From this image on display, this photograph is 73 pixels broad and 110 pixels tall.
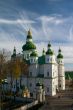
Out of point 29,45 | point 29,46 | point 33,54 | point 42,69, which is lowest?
point 42,69

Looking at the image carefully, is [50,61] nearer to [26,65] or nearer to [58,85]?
[26,65]

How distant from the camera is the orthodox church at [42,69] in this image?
57.0 m

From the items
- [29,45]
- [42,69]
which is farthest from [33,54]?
[29,45]

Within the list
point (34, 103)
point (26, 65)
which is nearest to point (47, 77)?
point (26, 65)

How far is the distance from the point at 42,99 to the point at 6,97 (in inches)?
268

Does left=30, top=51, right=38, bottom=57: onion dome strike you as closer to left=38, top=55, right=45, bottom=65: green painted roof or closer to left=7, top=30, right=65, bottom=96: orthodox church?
left=7, top=30, right=65, bottom=96: orthodox church

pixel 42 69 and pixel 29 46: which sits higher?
pixel 29 46

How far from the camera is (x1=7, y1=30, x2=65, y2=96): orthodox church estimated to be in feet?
187

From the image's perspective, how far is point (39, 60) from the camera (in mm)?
60719

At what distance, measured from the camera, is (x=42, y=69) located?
59.7 m

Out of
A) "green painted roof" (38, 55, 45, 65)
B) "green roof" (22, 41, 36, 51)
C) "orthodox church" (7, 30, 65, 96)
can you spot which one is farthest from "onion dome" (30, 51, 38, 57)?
"green roof" (22, 41, 36, 51)

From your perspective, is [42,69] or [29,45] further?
[29,45]

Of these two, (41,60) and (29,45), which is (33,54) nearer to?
(41,60)

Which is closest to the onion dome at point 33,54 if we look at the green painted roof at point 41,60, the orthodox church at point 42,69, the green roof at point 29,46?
the orthodox church at point 42,69
